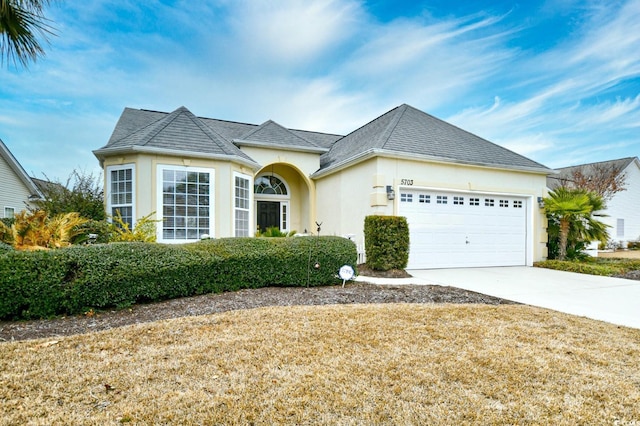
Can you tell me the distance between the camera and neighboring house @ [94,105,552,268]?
1002cm

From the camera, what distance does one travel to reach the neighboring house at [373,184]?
10.0 m

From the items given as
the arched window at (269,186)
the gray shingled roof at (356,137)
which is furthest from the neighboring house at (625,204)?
the arched window at (269,186)

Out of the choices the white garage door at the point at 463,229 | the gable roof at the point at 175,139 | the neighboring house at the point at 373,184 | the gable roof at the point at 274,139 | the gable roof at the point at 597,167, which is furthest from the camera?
the gable roof at the point at 597,167

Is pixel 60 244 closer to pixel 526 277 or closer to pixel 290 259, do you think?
pixel 290 259

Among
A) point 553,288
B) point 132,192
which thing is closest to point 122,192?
point 132,192

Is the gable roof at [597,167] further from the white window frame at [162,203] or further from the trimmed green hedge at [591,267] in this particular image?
the white window frame at [162,203]

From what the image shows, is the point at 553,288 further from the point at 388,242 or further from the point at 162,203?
the point at 162,203

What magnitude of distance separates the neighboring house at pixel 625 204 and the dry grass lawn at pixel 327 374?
73.6 ft

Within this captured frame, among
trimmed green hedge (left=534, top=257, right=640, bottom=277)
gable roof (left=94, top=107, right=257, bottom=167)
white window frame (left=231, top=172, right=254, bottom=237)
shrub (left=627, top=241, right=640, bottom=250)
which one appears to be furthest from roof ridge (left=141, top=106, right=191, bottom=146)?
shrub (left=627, top=241, right=640, bottom=250)

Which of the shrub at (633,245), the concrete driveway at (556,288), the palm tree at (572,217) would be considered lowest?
the shrub at (633,245)

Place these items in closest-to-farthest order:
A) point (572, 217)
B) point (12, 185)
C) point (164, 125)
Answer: point (164, 125)
point (572, 217)
point (12, 185)

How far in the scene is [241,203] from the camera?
11.4 metres

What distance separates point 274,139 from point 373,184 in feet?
17.2

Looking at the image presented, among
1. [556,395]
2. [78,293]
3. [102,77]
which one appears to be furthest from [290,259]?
[102,77]
